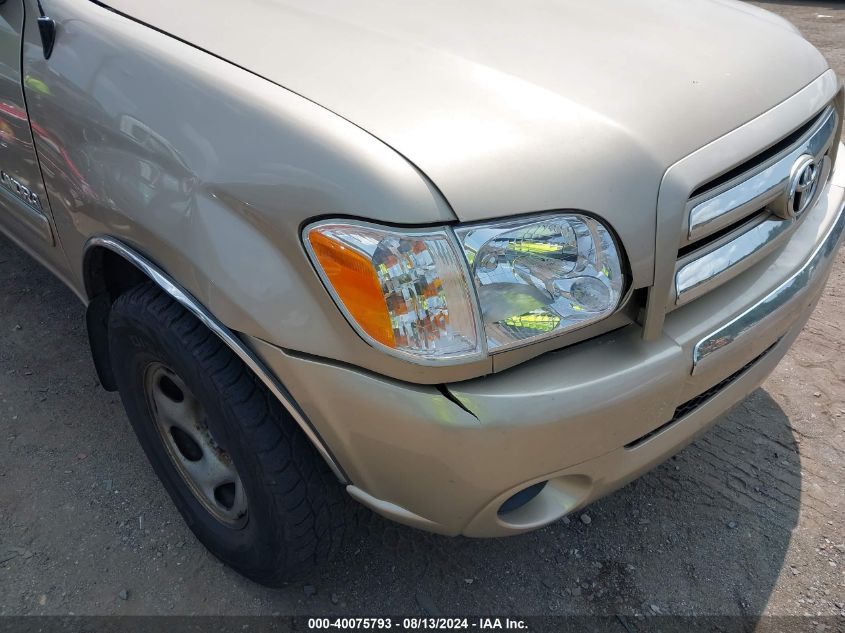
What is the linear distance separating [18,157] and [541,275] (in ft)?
5.31

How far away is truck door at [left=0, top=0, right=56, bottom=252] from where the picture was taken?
204 cm

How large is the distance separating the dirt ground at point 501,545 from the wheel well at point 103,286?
0.47m

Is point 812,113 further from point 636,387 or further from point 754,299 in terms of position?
point 636,387

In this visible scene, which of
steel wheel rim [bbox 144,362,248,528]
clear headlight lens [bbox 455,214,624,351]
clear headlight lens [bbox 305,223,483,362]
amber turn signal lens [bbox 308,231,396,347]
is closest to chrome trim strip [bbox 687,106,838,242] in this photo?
clear headlight lens [bbox 455,214,624,351]

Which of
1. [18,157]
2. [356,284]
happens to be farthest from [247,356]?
[18,157]

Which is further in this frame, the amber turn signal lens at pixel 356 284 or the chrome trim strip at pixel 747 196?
the chrome trim strip at pixel 747 196

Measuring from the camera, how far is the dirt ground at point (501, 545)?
6.59 feet

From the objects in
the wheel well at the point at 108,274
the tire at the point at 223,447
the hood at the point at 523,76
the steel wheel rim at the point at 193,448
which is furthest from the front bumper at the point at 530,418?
the wheel well at the point at 108,274

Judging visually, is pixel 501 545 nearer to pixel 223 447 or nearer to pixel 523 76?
pixel 223 447

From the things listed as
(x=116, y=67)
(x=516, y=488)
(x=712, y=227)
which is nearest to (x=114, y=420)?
(x=116, y=67)

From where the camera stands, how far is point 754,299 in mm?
1708

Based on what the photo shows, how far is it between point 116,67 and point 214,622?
4.54 feet

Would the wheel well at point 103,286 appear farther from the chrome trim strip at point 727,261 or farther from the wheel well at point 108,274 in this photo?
the chrome trim strip at point 727,261

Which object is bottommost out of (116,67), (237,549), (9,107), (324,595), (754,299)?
(324,595)
